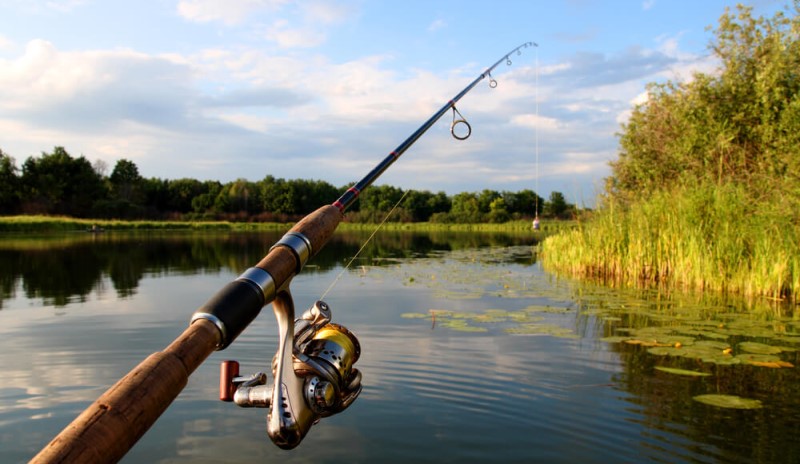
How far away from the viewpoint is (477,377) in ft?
16.2

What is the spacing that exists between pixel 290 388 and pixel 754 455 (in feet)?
9.30

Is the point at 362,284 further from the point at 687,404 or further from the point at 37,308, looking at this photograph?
the point at 687,404

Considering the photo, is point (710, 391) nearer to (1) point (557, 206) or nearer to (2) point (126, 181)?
(1) point (557, 206)

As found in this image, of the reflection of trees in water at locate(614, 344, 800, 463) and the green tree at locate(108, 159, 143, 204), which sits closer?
the reflection of trees in water at locate(614, 344, 800, 463)

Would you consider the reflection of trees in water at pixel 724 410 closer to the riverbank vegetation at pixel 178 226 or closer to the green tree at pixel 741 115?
the green tree at pixel 741 115

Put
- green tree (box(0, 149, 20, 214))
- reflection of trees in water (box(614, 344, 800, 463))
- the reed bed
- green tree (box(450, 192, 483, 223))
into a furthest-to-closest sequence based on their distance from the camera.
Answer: green tree (box(450, 192, 483, 223))
green tree (box(0, 149, 20, 214))
the reed bed
reflection of trees in water (box(614, 344, 800, 463))

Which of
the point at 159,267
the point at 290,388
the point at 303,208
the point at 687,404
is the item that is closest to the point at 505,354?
the point at 687,404

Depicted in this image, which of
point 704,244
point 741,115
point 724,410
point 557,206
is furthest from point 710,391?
point 557,206

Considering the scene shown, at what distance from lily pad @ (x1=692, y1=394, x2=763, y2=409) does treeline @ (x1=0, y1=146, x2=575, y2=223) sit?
45127 millimetres

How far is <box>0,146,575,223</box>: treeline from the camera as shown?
49.3 m

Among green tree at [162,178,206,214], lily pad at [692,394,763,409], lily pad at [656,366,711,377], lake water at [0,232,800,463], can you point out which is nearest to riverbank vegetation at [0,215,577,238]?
green tree at [162,178,206,214]

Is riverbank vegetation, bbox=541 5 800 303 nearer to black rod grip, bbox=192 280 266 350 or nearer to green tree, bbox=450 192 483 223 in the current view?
black rod grip, bbox=192 280 266 350

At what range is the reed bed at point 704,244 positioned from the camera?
9078 mm

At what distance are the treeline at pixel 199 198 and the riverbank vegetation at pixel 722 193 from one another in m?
34.3
